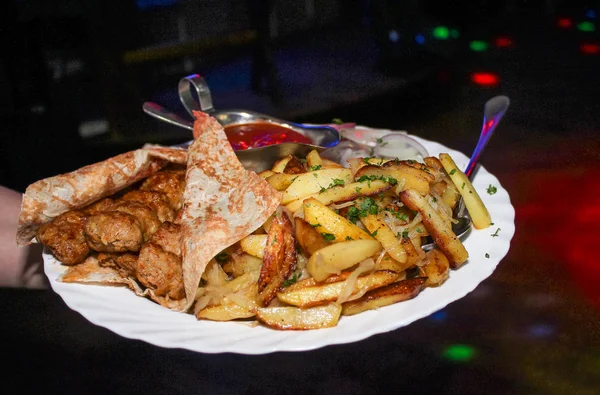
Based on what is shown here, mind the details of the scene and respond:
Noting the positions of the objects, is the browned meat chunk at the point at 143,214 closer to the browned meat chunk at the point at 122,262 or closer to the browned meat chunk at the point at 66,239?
the browned meat chunk at the point at 122,262

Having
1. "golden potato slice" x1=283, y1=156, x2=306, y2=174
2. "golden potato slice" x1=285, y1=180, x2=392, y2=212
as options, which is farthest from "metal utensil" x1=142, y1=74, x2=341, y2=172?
"golden potato slice" x1=285, y1=180, x2=392, y2=212

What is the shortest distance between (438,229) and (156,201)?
1.85 meters

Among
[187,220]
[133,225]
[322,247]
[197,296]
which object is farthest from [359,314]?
[133,225]

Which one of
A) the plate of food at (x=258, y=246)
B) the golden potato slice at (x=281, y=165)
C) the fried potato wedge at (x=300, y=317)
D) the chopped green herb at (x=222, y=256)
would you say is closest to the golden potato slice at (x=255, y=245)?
the plate of food at (x=258, y=246)

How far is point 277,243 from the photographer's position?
3234mm

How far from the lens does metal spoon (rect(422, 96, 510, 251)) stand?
3.66 meters

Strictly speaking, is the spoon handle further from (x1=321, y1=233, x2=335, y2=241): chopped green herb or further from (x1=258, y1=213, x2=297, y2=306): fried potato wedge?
(x1=258, y1=213, x2=297, y2=306): fried potato wedge

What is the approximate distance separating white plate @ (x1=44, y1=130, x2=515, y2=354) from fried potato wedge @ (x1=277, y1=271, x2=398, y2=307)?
140 mm

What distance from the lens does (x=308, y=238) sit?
3.27 meters

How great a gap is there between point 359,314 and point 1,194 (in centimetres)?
337

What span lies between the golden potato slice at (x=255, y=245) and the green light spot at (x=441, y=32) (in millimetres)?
5142

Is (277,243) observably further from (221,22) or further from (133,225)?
(221,22)

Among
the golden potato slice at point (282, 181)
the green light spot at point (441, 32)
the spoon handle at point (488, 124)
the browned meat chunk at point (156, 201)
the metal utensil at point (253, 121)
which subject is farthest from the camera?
the green light spot at point (441, 32)

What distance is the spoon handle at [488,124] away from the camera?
14.1 feet
